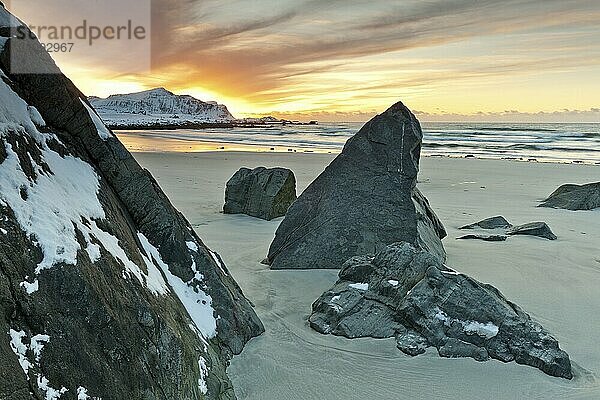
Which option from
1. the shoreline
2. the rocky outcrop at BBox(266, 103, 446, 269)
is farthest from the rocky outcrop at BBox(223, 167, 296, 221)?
the shoreline

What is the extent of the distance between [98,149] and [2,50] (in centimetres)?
90

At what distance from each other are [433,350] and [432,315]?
0.31m

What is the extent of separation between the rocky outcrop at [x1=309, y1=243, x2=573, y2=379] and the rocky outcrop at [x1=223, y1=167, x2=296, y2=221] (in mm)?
5636

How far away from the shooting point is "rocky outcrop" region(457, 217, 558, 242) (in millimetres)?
9039

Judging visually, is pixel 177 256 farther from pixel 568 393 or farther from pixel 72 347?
pixel 568 393

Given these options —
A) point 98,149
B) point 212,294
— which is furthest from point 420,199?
point 98,149

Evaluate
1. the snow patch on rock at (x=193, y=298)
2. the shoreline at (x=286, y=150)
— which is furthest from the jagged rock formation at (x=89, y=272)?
the shoreline at (x=286, y=150)

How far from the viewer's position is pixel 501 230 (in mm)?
9836

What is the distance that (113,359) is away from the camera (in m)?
2.67

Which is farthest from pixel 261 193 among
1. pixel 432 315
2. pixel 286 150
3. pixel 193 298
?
pixel 286 150

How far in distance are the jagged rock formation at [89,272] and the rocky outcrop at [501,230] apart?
589 centimetres

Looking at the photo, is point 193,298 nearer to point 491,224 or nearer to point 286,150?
point 491,224

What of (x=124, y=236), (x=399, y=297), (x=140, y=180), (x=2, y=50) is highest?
(x=2, y=50)

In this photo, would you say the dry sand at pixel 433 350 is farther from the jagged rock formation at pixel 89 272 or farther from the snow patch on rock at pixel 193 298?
the jagged rock formation at pixel 89 272
